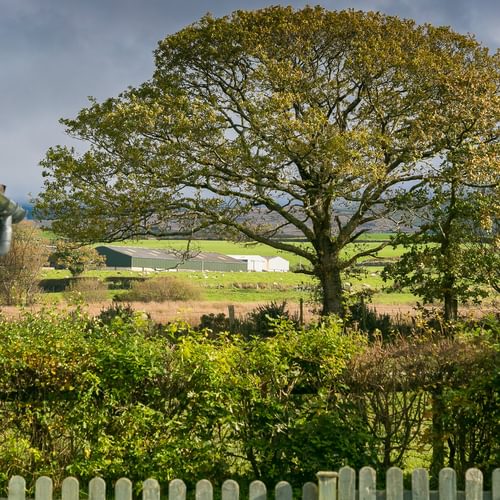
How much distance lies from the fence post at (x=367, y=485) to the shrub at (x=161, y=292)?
4551 centimetres

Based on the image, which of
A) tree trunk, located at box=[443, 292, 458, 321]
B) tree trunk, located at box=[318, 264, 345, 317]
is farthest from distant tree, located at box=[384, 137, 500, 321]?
tree trunk, located at box=[318, 264, 345, 317]

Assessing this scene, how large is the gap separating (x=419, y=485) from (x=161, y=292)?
46.6 meters

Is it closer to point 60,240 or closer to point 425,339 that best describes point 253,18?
point 60,240

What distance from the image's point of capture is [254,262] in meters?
109

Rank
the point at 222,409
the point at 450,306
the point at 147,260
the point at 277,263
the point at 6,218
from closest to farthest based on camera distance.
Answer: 1. the point at 6,218
2. the point at 222,409
3. the point at 450,306
4. the point at 147,260
5. the point at 277,263

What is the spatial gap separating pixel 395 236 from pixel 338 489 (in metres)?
18.8

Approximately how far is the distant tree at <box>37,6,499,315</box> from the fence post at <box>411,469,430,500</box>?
17365 mm

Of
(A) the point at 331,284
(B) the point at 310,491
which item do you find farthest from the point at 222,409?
(A) the point at 331,284

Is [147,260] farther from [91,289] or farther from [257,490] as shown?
A: [257,490]

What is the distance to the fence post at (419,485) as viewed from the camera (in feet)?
17.1

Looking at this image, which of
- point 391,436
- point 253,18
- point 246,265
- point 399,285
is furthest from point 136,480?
point 246,265

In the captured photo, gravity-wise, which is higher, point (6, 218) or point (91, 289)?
point (91, 289)

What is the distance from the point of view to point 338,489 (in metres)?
5.30

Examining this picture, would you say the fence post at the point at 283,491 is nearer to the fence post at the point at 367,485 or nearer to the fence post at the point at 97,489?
the fence post at the point at 367,485
